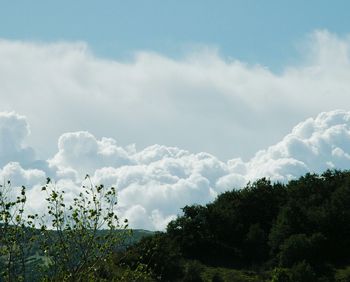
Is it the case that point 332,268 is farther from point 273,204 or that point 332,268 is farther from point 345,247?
point 273,204

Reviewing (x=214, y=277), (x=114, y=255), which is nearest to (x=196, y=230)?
(x=214, y=277)

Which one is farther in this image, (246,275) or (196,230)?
(196,230)

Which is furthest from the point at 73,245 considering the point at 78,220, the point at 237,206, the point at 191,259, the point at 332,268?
the point at 237,206

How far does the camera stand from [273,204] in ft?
399

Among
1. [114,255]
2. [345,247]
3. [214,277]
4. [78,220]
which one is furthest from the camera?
[345,247]

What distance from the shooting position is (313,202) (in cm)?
11088

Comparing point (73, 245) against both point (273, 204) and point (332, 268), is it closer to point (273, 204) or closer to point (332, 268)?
point (332, 268)

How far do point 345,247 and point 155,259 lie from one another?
3590 centimetres

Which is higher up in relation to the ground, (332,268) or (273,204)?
(273,204)

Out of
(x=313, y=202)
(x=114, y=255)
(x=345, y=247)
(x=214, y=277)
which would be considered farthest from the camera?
(x=313, y=202)

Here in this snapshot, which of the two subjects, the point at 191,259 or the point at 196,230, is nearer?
the point at 191,259

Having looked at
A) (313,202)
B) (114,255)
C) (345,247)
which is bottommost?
(114,255)

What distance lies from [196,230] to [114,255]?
8943 cm

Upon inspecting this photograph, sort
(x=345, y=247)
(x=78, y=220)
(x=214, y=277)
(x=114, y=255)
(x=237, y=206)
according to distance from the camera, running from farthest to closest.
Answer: (x=237, y=206) < (x=345, y=247) < (x=214, y=277) < (x=114, y=255) < (x=78, y=220)
